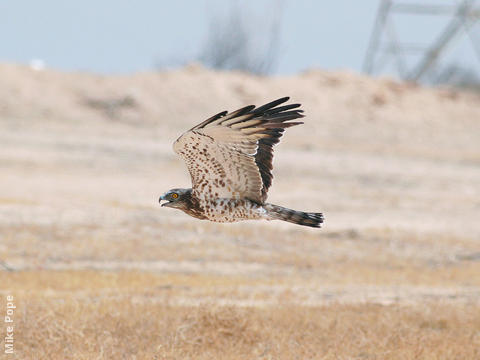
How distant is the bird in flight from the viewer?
→ 23.1ft

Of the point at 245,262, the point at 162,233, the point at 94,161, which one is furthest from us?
the point at 94,161

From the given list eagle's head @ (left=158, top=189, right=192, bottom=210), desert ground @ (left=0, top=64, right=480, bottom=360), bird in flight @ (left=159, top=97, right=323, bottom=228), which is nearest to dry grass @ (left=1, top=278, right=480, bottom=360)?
desert ground @ (left=0, top=64, right=480, bottom=360)

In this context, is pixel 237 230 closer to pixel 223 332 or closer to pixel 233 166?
pixel 223 332

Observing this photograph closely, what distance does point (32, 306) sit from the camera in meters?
10.1

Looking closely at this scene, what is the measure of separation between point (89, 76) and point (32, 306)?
21.9 metres

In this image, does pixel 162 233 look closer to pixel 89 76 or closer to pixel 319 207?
pixel 319 207

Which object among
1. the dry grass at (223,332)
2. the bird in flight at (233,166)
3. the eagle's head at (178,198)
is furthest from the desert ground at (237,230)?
the bird in flight at (233,166)

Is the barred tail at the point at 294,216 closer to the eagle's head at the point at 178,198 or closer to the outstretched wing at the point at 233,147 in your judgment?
the outstretched wing at the point at 233,147

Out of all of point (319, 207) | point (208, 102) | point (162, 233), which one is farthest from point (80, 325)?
point (208, 102)

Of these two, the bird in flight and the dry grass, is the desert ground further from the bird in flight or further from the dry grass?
the bird in flight

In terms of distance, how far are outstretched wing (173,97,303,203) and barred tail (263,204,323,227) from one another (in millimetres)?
120

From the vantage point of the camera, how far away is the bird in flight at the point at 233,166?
704 centimetres

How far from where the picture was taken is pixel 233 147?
7164 mm

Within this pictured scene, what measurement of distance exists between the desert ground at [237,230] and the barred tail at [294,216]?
2186 millimetres
